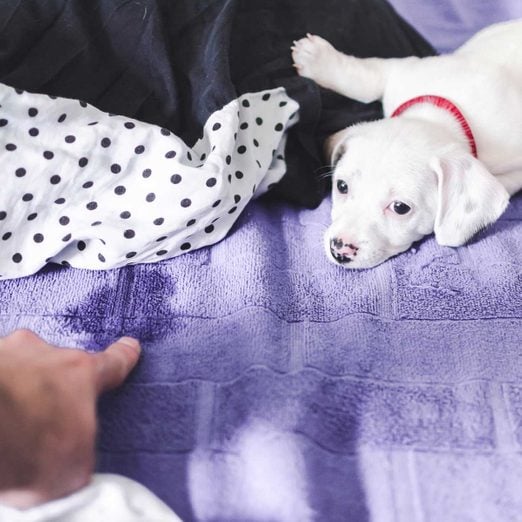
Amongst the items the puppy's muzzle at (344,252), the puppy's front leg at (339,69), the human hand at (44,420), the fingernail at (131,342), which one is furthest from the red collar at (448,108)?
the human hand at (44,420)

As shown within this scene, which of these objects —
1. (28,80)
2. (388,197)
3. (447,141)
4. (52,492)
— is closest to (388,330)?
(388,197)

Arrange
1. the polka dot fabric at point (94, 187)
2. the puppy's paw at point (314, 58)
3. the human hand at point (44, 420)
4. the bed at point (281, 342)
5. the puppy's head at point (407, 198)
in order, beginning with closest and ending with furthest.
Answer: the human hand at point (44, 420), the bed at point (281, 342), the polka dot fabric at point (94, 187), the puppy's head at point (407, 198), the puppy's paw at point (314, 58)

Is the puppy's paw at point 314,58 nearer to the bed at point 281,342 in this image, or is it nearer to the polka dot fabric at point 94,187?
the bed at point 281,342

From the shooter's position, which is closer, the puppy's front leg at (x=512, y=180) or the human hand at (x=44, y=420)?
the human hand at (x=44, y=420)

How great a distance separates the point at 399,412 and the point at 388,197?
0.44 metres

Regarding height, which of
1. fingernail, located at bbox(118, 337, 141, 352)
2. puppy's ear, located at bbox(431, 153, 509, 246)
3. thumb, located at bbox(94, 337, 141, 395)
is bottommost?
puppy's ear, located at bbox(431, 153, 509, 246)

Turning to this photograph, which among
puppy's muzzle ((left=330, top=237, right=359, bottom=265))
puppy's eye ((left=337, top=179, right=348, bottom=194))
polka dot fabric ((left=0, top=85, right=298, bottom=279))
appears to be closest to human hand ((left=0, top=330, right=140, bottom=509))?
polka dot fabric ((left=0, top=85, right=298, bottom=279))

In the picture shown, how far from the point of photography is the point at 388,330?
41.4 inches

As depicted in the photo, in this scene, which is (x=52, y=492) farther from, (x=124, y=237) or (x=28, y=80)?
(x=28, y=80)

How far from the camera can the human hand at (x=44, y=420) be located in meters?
0.75

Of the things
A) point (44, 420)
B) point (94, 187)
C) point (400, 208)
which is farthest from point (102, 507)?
point (400, 208)

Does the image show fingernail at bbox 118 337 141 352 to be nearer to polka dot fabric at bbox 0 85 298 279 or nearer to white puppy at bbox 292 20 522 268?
polka dot fabric at bbox 0 85 298 279

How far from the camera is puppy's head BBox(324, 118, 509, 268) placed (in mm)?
1206

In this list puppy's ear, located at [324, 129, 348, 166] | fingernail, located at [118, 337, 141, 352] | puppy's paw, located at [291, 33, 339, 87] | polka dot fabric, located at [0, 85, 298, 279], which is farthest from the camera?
puppy's paw, located at [291, 33, 339, 87]
